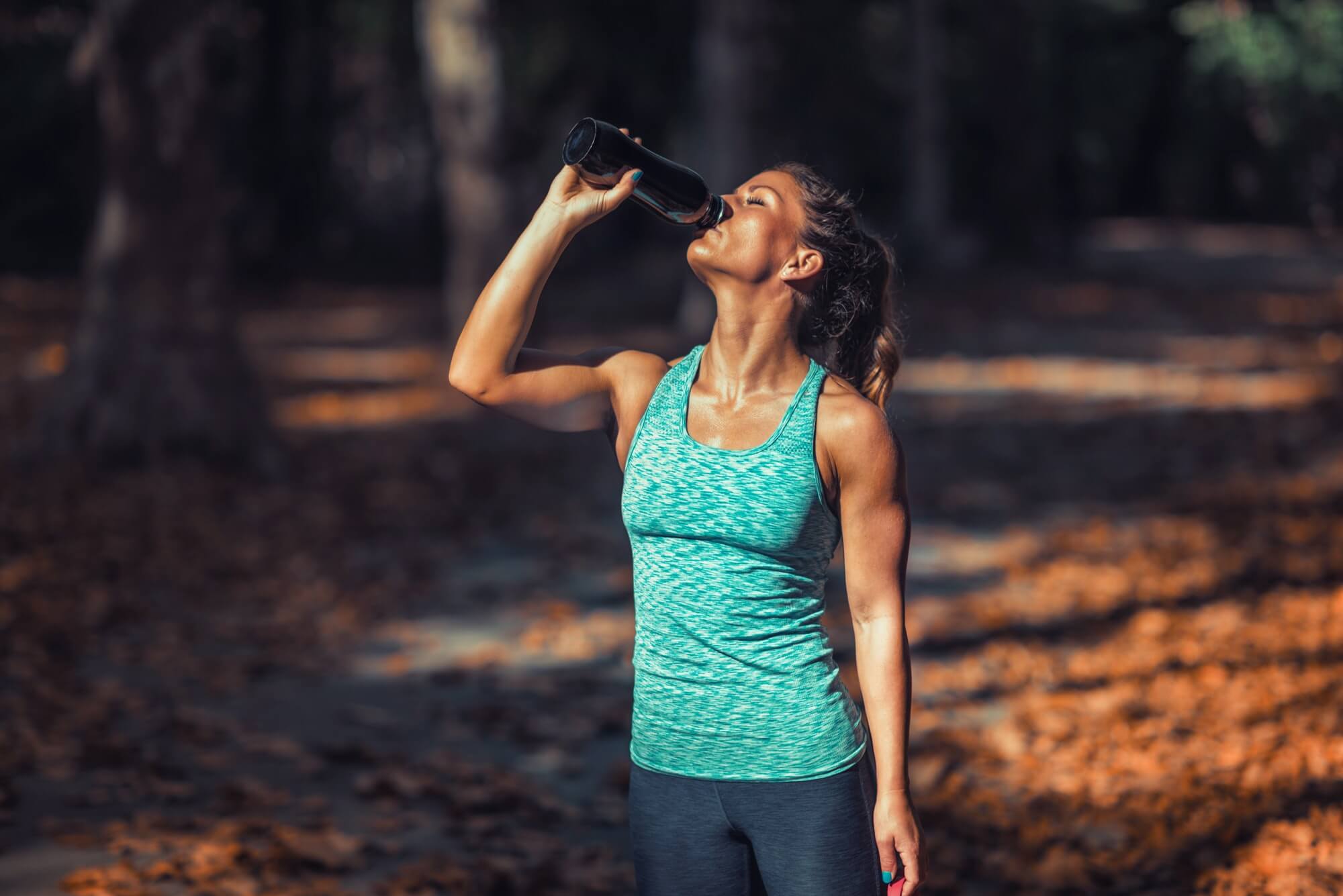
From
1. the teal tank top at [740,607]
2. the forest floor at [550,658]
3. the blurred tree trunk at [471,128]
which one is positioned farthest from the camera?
the blurred tree trunk at [471,128]

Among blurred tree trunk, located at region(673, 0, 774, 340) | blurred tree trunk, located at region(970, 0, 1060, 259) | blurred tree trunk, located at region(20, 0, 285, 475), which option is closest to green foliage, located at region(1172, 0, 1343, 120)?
blurred tree trunk, located at region(673, 0, 774, 340)

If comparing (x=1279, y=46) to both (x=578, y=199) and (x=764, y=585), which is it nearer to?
(x=578, y=199)

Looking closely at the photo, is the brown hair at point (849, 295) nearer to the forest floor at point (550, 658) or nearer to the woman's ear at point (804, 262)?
the woman's ear at point (804, 262)

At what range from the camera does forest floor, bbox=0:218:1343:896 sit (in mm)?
5164

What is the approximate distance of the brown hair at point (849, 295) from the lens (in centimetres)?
298

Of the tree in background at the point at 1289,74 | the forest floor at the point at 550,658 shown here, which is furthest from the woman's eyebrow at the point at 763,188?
the tree in background at the point at 1289,74

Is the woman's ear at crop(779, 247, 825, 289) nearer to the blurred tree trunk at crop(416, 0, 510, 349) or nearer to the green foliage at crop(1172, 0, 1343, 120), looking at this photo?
the green foliage at crop(1172, 0, 1343, 120)

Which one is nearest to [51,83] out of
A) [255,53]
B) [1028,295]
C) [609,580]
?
[255,53]

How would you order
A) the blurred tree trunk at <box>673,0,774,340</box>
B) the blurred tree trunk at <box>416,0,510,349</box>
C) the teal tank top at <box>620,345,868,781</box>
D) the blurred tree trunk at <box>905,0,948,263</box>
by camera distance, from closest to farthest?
the teal tank top at <box>620,345,868,781</box> → the blurred tree trunk at <box>416,0,510,349</box> → the blurred tree trunk at <box>673,0,774,340</box> → the blurred tree trunk at <box>905,0,948,263</box>

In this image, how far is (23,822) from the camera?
5.19 meters

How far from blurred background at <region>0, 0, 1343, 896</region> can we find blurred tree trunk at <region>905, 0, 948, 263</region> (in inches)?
129

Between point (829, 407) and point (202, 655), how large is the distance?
18.1 ft

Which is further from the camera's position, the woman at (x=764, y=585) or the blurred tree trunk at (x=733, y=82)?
the blurred tree trunk at (x=733, y=82)

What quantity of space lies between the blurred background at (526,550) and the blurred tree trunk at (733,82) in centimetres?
4
